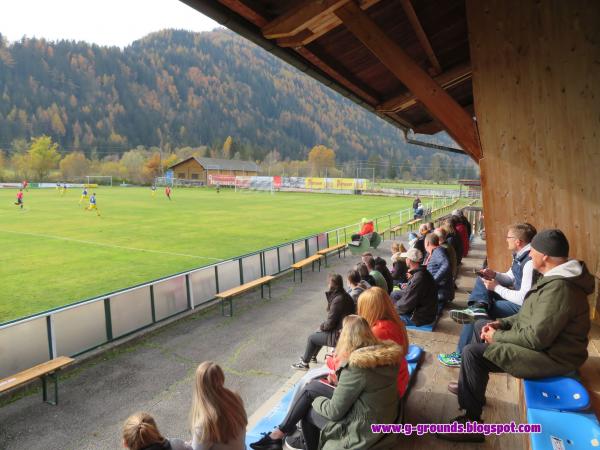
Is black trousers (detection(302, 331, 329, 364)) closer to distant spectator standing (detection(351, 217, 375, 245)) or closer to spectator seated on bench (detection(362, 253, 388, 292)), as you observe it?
spectator seated on bench (detection(362, 253, 388, 292))

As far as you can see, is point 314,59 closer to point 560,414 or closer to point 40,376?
point 560,414

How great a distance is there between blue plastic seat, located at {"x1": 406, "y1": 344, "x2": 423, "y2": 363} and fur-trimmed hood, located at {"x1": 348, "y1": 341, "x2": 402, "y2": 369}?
2.01m

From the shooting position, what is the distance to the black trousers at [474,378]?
→ 3295 millimetres

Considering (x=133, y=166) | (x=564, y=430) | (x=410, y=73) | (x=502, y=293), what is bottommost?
(x=564, y=430)

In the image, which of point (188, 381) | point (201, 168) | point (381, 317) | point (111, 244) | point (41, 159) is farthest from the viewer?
point (41, 159)

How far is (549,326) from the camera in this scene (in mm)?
2900

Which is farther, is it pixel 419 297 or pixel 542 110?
pixel 419 297

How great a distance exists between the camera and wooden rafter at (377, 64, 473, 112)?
24.6 feet

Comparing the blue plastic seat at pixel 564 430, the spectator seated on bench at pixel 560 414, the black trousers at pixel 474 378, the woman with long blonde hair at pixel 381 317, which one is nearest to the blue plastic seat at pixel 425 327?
the woman with long blonde hair at pixel 381 317

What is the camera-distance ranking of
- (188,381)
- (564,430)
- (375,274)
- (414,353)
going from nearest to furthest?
(564,430) → (414,353) → (188,381) → (375,274)

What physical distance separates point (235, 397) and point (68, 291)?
34.5 ft

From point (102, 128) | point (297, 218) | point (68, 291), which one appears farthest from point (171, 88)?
point (68, 291)

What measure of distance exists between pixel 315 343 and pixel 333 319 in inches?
20.5

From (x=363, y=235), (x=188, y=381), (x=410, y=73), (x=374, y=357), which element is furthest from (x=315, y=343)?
(x=363, y=235)
